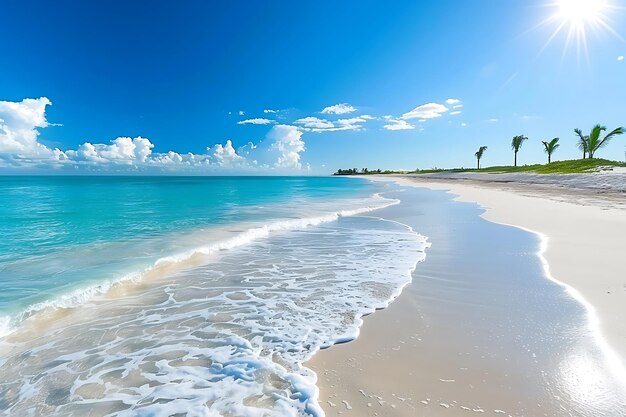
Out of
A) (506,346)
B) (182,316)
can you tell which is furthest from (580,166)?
(182,316)

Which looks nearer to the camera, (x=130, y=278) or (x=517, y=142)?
(x=130, y=278)

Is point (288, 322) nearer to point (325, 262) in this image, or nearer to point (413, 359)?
point (413, 359)

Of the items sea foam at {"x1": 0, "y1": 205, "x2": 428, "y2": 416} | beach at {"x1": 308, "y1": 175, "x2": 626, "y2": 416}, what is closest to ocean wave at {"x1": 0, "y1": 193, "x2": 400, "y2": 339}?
sea foam at {"x1": 0, "y1": 205, "x2": 428, "y2": 416}

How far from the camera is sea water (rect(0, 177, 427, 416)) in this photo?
10.4 feet

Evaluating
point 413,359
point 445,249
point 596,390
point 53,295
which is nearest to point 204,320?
point 413,359

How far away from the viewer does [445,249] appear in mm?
8625

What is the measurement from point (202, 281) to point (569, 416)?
629 centimetres

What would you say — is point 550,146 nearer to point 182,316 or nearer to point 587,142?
point 587,142

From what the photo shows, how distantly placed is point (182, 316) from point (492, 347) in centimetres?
460

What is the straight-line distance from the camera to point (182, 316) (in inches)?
198

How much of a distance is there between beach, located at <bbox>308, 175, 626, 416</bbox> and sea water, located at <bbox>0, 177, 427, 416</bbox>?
0.44 m

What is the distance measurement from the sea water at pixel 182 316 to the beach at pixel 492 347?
0.44 m

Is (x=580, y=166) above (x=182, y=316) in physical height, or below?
above

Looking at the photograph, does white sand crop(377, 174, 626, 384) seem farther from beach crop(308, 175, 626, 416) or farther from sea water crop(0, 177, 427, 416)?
sea water crop(0, 177, 427, 416)
